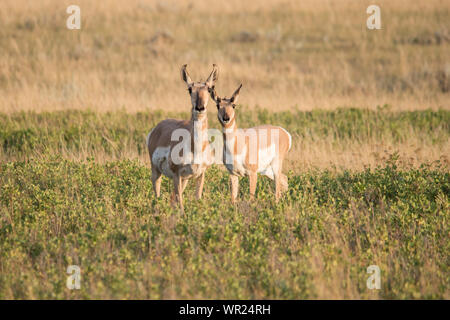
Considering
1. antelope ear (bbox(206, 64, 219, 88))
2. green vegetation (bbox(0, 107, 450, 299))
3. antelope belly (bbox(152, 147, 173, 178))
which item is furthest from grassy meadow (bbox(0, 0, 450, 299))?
antelope ear (bbox(206, 64, 219, 88))

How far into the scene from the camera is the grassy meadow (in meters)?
6.65

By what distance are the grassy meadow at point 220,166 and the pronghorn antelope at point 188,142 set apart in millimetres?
490

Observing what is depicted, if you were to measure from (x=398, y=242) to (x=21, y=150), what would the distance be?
30.8 ft

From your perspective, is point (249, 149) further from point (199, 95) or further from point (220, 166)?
point (220, 166)

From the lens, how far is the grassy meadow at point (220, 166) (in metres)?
6.65

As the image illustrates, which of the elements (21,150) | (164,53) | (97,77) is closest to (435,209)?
(21,150)

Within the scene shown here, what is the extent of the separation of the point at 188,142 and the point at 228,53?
58.8 feet

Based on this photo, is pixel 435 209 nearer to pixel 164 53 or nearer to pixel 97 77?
pixel 97 77

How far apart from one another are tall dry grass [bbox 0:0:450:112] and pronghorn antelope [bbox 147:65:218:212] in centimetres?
839

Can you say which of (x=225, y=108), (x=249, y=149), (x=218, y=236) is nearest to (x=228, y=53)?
(x=249, y=149)

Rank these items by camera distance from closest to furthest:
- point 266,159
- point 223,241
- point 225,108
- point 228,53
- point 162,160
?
point 223,241 → point 225,108 → point 162,160 → point 266,159 → point 228,53

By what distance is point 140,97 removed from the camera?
62.2ft

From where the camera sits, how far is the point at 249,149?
28.7 feet

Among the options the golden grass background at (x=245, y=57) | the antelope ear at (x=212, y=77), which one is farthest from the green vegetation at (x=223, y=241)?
the golden grass background at (x=245, y=57)
